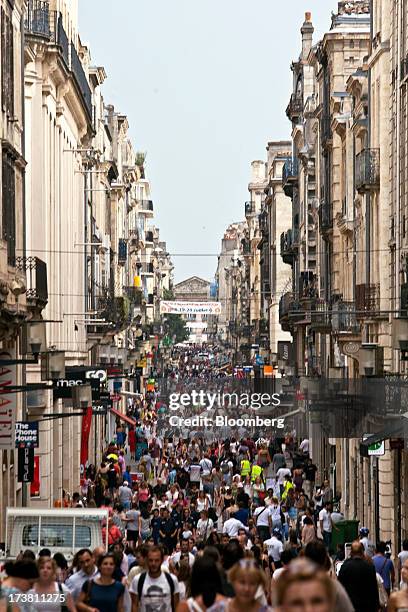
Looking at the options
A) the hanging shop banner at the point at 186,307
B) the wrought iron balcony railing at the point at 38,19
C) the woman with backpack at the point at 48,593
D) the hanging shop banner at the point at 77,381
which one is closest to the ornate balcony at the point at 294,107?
the hanging shop banner at the point at 186,307

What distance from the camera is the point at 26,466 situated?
3366cm

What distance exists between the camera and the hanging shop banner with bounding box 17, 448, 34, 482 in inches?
1326

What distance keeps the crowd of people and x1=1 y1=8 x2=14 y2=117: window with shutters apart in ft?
24.2

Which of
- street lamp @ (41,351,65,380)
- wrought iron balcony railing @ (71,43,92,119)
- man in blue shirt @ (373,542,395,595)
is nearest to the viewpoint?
man in blue shirt @ (373,542,395,595)

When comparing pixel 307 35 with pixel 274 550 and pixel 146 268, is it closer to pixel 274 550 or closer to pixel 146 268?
pixel 274 550

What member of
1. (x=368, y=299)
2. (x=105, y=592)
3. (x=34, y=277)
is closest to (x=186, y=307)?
(x=368, y=299)

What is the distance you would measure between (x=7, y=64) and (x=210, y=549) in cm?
1839

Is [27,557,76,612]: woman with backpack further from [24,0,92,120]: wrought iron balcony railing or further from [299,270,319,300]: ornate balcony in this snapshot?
[299,270,319,300]: ornate balcony

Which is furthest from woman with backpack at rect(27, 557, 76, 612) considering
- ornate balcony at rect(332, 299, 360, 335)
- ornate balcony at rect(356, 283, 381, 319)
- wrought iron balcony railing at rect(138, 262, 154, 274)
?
wrought iron balcony railing at rect(138, 262, 154, 274)

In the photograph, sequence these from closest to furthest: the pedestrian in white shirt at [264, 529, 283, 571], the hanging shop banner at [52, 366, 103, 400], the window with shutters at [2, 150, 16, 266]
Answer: the pedestrian in white shirt at [264, 529, 283, 571] < the window with shutters at [2, 150, 16, 266] < the hanging shop banner at [52, 366, 103, 400]

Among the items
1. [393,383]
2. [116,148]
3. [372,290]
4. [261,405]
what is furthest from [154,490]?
[116,148]

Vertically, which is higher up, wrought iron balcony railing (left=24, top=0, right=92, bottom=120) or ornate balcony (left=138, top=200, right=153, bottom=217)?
ornate balcony (left=138, top=200, right=153, bottom=217)

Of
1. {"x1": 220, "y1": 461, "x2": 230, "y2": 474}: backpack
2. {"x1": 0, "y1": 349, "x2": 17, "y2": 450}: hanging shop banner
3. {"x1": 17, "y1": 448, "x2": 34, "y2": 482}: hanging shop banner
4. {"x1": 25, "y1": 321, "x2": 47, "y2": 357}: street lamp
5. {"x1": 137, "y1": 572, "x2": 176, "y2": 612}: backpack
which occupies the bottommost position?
{"x1": 220, "y1": 461, "x2": 230, "y2": 474}: backpack

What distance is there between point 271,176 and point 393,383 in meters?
66.1
